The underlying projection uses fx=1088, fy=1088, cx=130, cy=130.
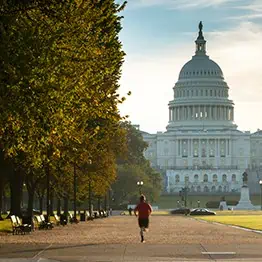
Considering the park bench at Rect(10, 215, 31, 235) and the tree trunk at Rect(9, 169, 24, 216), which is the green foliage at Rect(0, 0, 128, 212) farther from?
the tree trunk at Rect(9, 169, 24, 216)

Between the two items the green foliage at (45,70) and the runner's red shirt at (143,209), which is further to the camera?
the runner's red shirt at (143,209)

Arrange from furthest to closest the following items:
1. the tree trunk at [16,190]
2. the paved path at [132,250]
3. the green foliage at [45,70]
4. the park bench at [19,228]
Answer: the tree trunk at [16,190], the park bench at [19,228], the green foliage at [45,70], the paved path at [132,250]

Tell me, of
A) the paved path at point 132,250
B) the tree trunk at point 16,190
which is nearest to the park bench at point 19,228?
the paved path at point 132,250

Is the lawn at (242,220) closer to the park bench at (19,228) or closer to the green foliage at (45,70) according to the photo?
the park bench at (19,228)

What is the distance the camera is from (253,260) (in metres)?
31.1

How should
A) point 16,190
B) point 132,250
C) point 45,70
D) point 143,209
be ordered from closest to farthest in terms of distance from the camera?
1. point 132,250
2. point 45,70
3. point 143,209
4. point 16,190

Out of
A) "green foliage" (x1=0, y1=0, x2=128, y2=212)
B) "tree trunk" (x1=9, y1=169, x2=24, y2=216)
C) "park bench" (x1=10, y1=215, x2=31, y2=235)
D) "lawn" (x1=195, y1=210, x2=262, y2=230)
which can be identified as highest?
"green foliage" (x1=0, y1=0, x2=128, y2=212)

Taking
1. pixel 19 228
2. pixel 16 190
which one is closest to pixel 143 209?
pixel 19 228

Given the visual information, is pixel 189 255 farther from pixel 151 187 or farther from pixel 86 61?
pixel 151 187

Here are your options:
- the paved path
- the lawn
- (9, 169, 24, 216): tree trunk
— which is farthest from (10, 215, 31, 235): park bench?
(9, 169, 24, 216): tree trunk

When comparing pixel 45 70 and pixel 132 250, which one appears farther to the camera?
pixel 45 70

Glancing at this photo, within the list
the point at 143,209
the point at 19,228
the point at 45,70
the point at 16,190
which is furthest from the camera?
the point at 16,190

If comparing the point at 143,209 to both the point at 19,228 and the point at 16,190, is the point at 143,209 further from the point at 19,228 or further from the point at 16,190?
the point at 16,190

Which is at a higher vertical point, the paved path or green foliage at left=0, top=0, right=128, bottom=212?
green foliage at left=0, top=0, right=128, bottom=212
